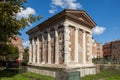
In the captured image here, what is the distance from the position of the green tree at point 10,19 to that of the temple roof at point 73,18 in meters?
3.63

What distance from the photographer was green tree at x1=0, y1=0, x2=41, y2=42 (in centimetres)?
1414

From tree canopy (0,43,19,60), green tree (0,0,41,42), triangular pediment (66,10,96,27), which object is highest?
triangular pediment (66,10,96,27)

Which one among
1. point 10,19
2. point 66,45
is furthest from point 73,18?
point 10,19

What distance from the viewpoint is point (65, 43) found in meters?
18.2

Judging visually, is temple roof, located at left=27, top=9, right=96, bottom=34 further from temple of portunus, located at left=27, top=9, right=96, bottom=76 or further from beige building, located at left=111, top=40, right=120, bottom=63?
beige building, located at left=111, top=40, right=120, bottom=63

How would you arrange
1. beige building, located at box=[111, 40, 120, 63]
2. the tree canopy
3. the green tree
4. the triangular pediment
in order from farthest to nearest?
beige building, located at box=[111, 40, 120, 63], the tree canopy, the triangular pediment, the green tree

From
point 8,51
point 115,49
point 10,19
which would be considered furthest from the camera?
point 115,49

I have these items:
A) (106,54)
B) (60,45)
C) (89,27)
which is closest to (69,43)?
(60,45)

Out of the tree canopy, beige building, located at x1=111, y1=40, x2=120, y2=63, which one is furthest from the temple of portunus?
beige building, located at x1=111, y1=40, x2=120, y2=63

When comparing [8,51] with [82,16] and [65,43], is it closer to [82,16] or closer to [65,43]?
[82,16]

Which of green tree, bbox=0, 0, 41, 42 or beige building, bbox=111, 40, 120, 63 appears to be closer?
green tree, bbox=0, 0, 41, 42

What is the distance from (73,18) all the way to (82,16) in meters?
2.86

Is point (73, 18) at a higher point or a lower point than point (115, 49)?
higher

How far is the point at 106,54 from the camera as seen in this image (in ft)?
327
